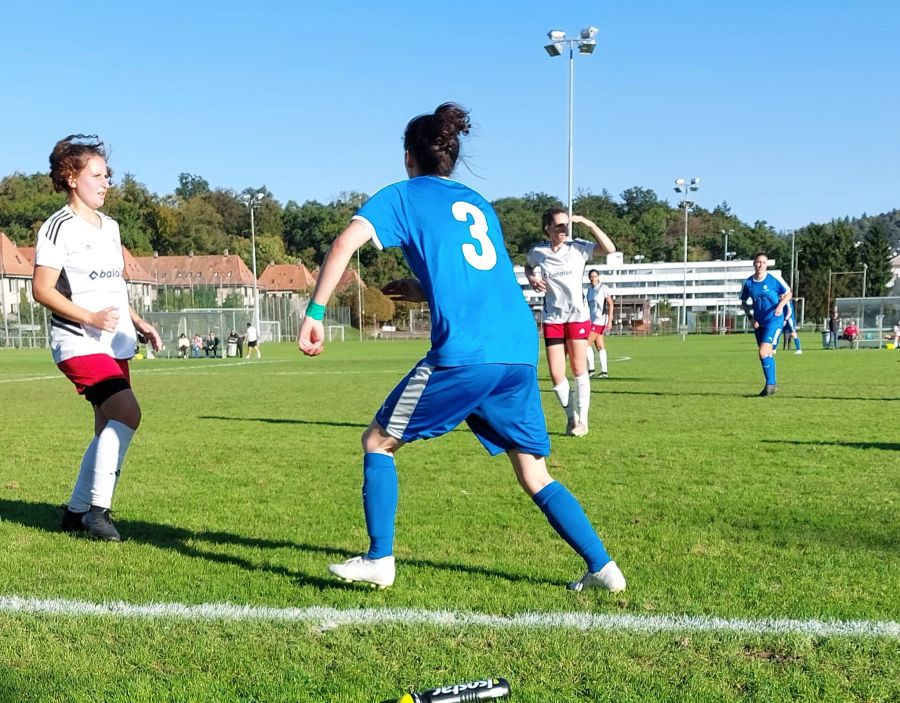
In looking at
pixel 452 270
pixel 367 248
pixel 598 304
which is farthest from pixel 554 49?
pixel 367 248

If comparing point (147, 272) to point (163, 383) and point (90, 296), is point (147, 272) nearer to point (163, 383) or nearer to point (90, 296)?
point (163, 383)

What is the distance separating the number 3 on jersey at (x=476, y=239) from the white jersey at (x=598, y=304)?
12.5 m

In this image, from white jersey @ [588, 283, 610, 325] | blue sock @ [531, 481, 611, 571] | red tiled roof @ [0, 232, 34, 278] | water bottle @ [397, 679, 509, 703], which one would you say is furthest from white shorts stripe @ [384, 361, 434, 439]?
red tiled roof @ [0, 232, 34, 278]

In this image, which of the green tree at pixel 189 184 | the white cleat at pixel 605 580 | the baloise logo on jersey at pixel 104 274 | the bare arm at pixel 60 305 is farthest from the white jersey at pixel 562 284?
the green tree at pixel 189 184

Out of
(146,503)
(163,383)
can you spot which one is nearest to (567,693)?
(146,503)

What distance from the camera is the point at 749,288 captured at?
13.2 m

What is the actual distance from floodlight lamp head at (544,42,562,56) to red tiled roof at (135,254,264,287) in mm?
70342

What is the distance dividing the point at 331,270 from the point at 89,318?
183 centimetres

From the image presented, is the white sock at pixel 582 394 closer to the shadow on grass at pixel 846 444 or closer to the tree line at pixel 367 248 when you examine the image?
the shadow on grass at pixel 846 444

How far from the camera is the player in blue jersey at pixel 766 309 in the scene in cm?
1302

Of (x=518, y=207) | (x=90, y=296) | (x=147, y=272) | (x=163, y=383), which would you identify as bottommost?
(x=163, y=383)

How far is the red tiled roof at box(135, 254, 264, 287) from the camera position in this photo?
96000 mm

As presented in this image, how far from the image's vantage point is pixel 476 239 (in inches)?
140

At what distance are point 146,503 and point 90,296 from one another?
5.18ft
